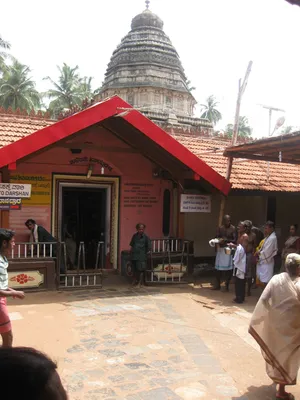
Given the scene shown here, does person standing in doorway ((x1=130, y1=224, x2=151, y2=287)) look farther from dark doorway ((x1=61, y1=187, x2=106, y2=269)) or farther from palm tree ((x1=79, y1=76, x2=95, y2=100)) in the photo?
palm tree ((x1=79, y1=76, x2=95, y2=100))

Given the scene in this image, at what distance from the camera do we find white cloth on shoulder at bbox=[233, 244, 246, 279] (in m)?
7.42

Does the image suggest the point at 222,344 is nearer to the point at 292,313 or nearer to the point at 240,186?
the point at 292,313

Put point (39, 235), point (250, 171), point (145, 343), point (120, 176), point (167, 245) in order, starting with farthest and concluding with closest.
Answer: point (250, 171) < point (120, 176) < point (167, 245) < point (39, 235) < point (145, 343)

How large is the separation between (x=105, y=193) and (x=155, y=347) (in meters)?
5.44

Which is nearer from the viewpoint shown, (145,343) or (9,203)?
(145,343)

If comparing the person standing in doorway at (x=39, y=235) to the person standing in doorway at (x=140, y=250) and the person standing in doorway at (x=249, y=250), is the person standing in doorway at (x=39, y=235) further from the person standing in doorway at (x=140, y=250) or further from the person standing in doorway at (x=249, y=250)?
the person standing in doorway at (x=249, y=250)

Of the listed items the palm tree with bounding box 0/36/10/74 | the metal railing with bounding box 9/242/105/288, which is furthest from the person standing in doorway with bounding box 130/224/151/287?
the palm tree with bounding box 0/36/10/74

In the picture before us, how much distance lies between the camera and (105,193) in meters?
10.1

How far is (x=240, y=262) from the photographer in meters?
7.51

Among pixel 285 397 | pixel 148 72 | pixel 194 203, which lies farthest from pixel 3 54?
pixel 285 397

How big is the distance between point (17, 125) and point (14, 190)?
241 centimetres

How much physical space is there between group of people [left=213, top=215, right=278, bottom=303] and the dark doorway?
320 centimetres

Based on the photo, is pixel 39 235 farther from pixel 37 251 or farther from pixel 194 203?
pixel 194 203

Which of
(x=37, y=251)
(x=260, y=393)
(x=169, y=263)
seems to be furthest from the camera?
(x=169, y=263)
